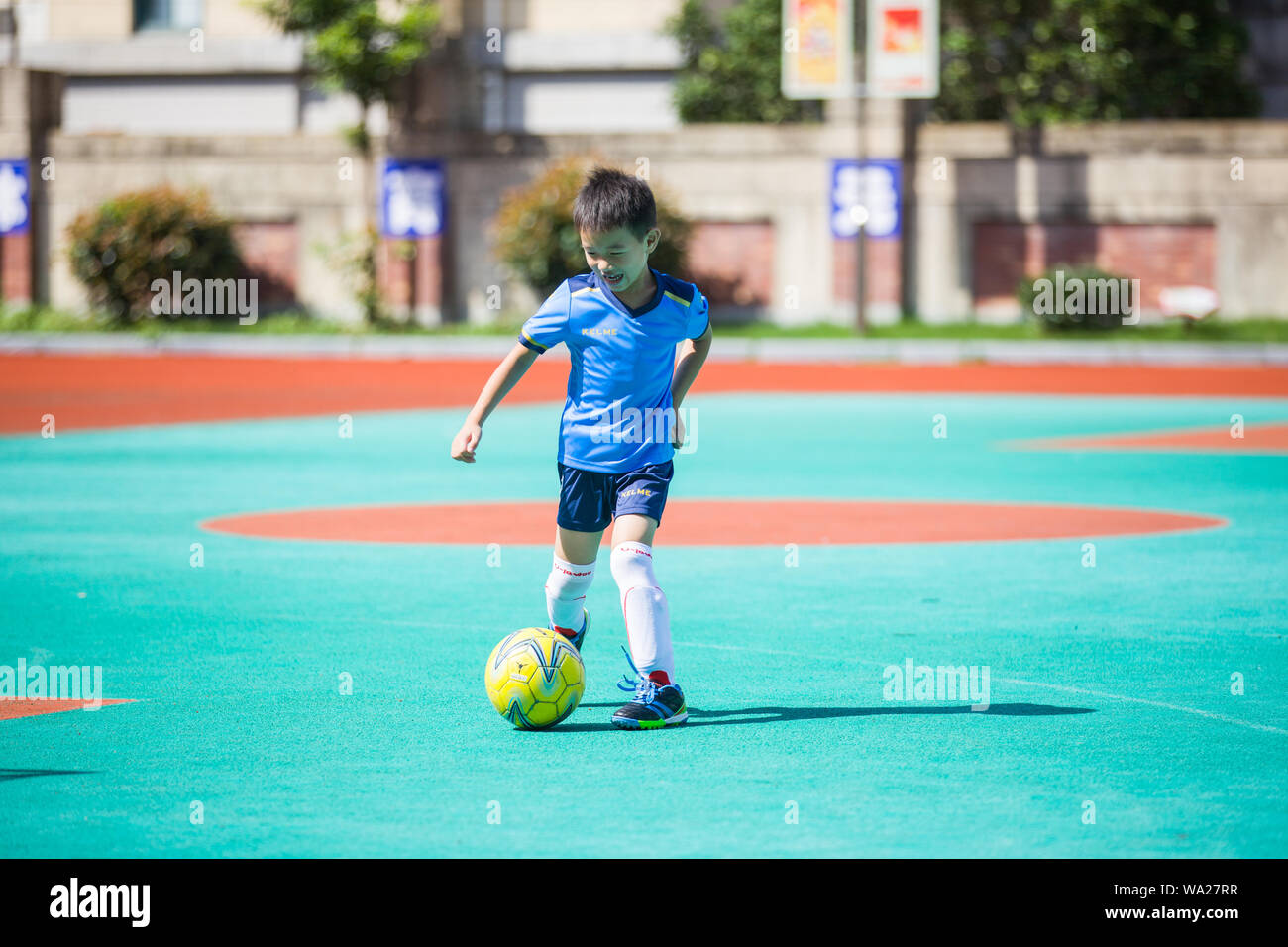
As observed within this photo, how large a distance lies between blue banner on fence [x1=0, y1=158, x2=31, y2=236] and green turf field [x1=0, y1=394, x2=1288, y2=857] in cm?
2742

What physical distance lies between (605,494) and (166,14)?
45.9m

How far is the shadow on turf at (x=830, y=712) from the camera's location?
6.82 metres

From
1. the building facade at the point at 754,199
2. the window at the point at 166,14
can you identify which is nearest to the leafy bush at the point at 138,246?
the building facade at the point at 754,199

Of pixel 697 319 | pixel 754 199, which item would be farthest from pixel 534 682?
pixel 754 199

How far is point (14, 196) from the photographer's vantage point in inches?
1574

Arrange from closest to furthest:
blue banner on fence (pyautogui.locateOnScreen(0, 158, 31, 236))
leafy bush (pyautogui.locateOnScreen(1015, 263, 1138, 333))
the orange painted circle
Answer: the orange painted circle
leafy bush (pyautogui.locateOnScreen(1015, 263, 1138, 333))
blue banner on fence (pyautogui.locateOnScreen(0, 158, 31, 236))

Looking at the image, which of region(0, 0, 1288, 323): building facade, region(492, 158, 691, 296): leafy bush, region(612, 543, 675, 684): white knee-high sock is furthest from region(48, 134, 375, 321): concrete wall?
region(612, 543, 675, 684): white knee-high sock

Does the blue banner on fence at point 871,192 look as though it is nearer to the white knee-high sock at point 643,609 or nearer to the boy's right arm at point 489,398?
the boy's right arm at point 489,398

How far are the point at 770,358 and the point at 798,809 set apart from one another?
26487 millimetres

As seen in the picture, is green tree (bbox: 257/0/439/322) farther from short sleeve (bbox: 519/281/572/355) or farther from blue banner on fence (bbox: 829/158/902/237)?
short sleeve (bbox: 519/281/572/355)

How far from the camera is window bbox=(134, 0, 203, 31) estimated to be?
161 feet

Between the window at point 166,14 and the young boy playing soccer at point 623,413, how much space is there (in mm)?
44781

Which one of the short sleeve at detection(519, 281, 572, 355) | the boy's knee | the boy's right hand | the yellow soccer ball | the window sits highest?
the window

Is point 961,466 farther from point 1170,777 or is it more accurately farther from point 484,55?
point 484,55
